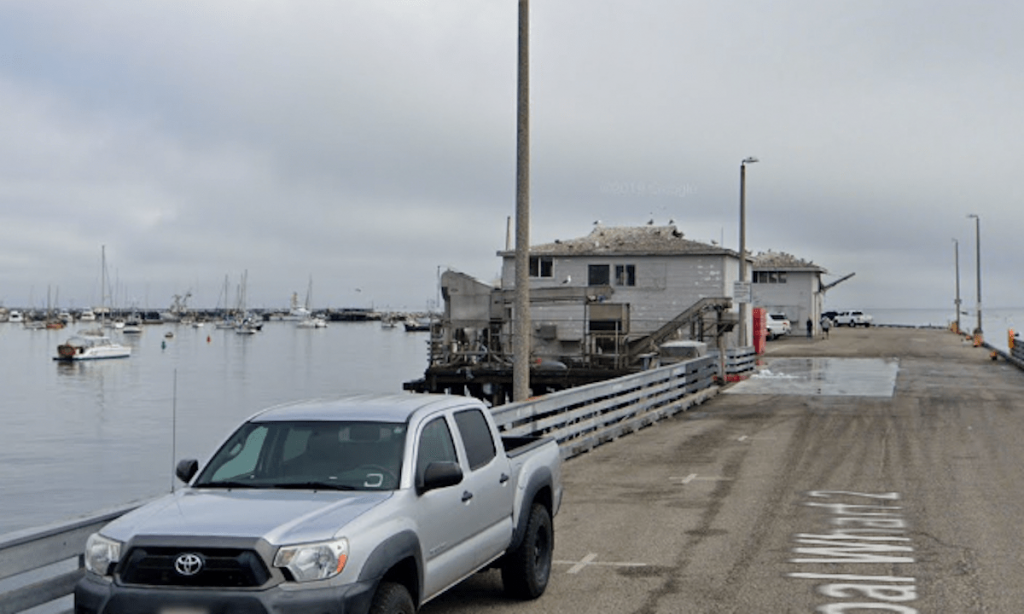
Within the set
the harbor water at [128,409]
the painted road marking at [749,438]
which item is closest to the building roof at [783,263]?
the harbor water at [128,409]

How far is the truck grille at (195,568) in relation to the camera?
6.00m

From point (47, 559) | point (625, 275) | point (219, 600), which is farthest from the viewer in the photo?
point (625, 275)

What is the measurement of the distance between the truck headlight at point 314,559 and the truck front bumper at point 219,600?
0.25ft

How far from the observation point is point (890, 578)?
9.86m

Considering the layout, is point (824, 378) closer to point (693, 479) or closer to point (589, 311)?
point (589, 311)

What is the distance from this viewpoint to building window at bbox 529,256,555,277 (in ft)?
189

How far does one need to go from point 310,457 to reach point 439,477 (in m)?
0.96

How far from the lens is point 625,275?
5778 cm

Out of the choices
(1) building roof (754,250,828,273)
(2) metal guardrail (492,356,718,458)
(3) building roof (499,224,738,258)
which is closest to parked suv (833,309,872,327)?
(1) building roof (754,250,828,273)

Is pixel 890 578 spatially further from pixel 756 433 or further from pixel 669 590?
pixel 756 433

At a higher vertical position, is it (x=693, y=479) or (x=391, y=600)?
(x=391, y=600)

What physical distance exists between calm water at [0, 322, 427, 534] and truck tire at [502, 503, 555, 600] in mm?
2750

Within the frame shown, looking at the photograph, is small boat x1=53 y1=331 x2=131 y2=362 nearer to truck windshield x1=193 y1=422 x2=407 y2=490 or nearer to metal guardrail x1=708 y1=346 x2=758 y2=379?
metal guardrail x1=708 y1=346 x2=758 y2=379

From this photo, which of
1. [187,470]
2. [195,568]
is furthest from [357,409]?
[195,568]
